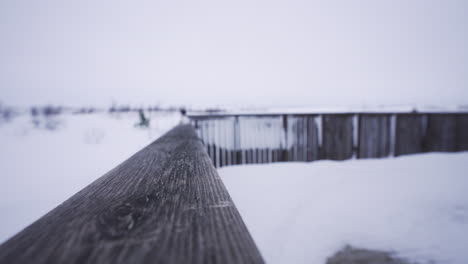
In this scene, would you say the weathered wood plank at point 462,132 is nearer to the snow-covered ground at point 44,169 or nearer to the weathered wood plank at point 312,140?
the weathered wood plank at point 312,140

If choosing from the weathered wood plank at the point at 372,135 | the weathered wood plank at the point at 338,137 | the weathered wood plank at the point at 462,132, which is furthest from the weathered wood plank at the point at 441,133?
the weathered wood plank at the point at 338,137

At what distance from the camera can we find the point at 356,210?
3516mm

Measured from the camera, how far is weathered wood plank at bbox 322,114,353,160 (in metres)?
7.46

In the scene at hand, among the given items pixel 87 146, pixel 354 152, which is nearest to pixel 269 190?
pixel 354 152

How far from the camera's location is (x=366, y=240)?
2.70 m

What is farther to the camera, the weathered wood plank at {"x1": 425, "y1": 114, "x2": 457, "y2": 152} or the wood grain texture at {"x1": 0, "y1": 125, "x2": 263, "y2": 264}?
the weathered wood plank at {"x1": 425, "y1": 114, "x2": 457, "y2": 152}

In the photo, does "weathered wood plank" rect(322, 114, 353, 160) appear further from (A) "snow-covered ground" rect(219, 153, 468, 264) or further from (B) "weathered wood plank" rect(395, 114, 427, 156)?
(B) "weathered wood plank" rect(395, 114, 427, 156)

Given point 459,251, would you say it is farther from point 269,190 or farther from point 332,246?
point 269,190

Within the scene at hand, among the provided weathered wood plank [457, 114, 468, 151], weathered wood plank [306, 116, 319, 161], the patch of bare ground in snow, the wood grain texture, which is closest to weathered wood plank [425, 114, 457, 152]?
weathered wood plank [457, 114, 468, 151]

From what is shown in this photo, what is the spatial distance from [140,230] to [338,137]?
8.44 metres

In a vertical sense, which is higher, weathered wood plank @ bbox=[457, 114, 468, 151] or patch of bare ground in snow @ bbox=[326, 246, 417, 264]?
weathered wood plank @ bbox=[457, 114, 468, 151]

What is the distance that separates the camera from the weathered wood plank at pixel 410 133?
7605mm

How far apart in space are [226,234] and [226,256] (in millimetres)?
77

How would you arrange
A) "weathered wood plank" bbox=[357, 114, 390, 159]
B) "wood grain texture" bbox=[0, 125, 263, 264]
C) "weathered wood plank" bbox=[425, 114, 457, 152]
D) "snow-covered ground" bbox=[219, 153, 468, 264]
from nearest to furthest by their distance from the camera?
"wood grain texture" bbox=[0, 125, 263, 264]
"snow-covered ground" bbox=[219, 153, 468, 264]
"weathered wood plank" bbox=[357, 114, 390, 159]
"weathered wood plank" bbox=[425, 114, 457, 152]
